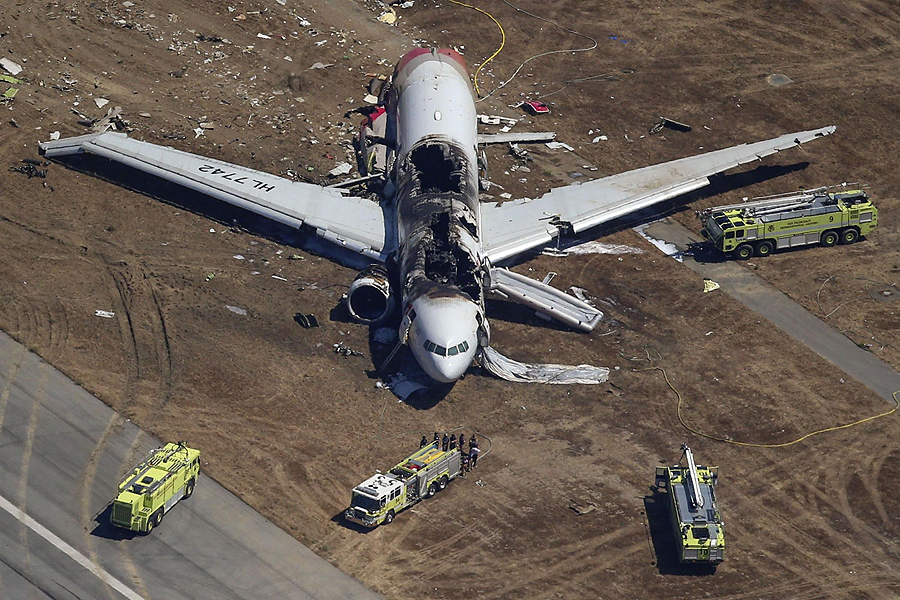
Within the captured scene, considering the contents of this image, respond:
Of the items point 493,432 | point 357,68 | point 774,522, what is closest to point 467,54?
point 357,68

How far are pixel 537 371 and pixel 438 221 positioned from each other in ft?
30.5

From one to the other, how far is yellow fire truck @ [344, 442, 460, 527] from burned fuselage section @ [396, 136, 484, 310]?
28.9 feet

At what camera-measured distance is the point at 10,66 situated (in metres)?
78.2

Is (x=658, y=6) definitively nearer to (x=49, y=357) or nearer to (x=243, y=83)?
(x=243, y=83)

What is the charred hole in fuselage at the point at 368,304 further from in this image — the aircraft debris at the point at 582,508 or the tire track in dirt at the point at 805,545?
the tire track in dirt at the point at 805,545

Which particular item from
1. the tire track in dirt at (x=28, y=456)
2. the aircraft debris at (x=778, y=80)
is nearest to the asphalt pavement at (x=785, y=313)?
the aircraft debris at (x=778, y=80)

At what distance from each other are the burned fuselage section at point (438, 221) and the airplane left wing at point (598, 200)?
2.33 meters

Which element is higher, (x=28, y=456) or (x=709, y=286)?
(x=28, y=456)

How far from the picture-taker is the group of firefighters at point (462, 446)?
169ft

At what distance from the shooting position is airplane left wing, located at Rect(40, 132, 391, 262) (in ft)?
211

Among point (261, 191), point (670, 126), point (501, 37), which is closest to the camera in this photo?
point (261, 191)

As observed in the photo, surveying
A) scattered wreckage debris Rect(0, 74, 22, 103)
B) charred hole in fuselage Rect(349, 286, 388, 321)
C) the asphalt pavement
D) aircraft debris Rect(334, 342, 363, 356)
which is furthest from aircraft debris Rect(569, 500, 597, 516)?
scattered wreckage debris Rect(0, 74, 22, 103)

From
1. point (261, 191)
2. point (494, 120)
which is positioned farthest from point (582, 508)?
point (494, 120)

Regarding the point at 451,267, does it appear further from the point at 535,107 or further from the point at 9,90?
the point at 9,90
